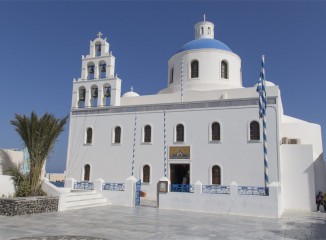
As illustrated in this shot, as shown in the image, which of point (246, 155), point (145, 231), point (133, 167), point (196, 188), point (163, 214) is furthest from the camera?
point (133, 167)

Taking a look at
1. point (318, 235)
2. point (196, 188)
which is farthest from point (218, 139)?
point (318, 235)

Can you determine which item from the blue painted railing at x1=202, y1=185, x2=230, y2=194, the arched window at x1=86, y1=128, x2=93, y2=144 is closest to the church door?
the blue painted railing at x1=202, y1=185, x2=230, y2=194

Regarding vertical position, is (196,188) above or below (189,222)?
above

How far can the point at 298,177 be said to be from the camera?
1569 cm

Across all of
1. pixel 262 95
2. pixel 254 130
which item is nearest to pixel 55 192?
pixel 262 95

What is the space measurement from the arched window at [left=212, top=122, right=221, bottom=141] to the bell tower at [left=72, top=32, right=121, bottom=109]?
256 inches

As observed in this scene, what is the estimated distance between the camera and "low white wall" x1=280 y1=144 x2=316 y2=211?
50.4 ft

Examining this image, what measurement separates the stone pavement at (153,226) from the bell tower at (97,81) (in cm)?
907

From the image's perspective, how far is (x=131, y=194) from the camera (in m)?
15.3

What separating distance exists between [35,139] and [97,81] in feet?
26.2

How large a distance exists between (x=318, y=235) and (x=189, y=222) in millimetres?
4061

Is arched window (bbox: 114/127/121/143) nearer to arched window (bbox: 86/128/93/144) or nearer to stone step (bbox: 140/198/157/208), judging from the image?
arched window (bbox: 86/128/93/144)

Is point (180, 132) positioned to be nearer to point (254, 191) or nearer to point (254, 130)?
point (254, 130)

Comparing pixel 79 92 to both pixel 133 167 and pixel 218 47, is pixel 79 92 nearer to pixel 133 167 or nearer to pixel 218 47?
pixel 133 167
